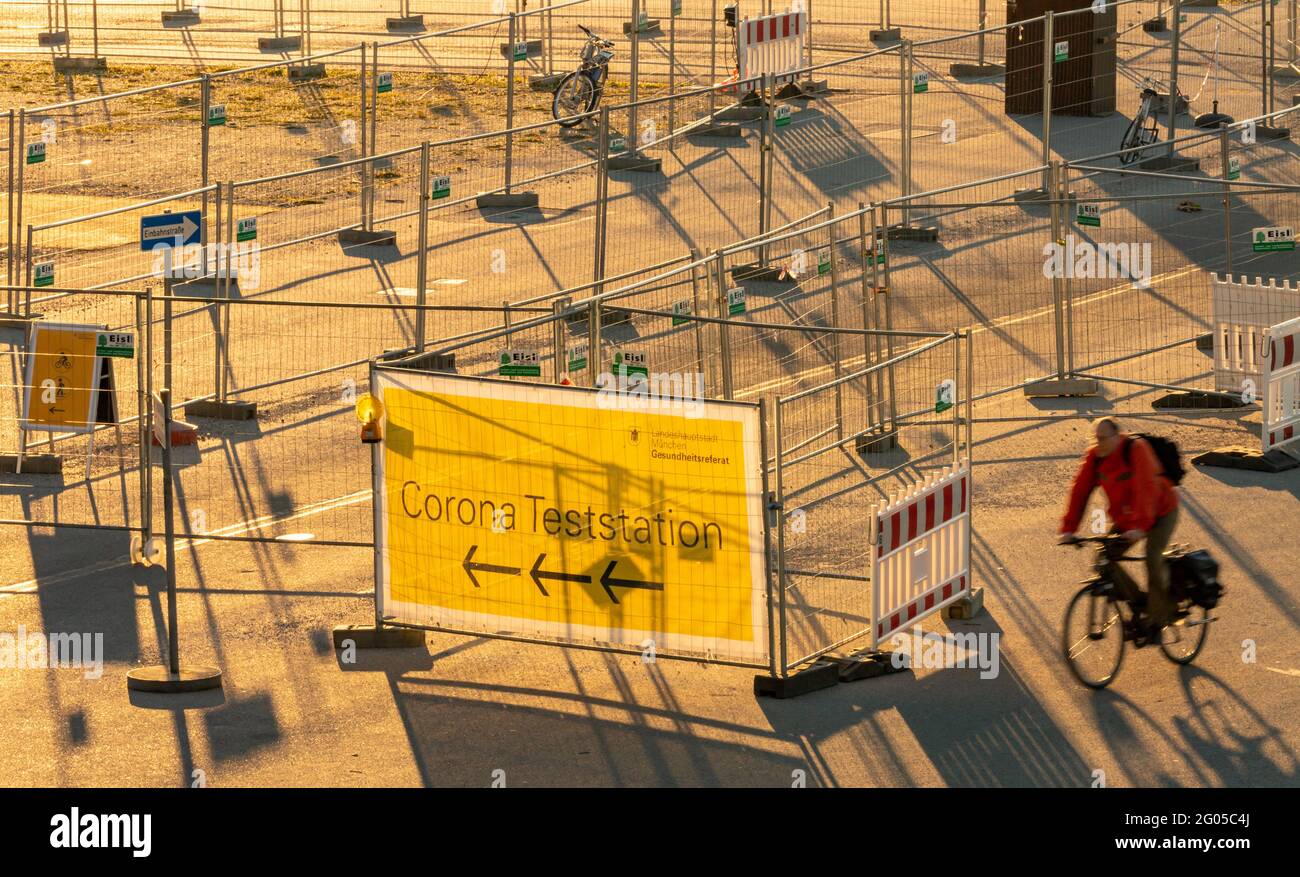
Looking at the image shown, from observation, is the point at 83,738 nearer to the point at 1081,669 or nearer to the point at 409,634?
the point at 409,634

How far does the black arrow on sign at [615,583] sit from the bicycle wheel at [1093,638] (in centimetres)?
249

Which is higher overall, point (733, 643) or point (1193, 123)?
point (1193, 123)

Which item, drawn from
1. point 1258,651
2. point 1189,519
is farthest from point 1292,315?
point 1258,651

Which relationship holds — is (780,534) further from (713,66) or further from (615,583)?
(713,66)

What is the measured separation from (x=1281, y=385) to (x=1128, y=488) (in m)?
4.90

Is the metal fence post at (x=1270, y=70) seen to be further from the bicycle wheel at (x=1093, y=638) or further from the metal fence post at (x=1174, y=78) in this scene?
the bicycle wheel at (x=1093, y=638)

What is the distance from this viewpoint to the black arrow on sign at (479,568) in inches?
510

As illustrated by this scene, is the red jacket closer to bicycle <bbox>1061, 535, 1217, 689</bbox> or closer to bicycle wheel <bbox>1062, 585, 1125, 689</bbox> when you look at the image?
bicycle <bbox>1061, 535, 1217, 689</bbox>

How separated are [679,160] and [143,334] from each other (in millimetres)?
11344

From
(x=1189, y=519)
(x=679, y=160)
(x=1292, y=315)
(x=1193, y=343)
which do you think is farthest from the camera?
(x=679, y=160)

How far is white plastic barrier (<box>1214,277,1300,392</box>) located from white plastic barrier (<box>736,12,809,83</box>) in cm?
856

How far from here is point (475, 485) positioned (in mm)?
12938

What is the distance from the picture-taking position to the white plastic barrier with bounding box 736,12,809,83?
84.0ft

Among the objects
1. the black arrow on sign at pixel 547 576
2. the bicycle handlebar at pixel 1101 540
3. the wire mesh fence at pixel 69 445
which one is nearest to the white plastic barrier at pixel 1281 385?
the bicycle handlebar at pixel 1101 540
